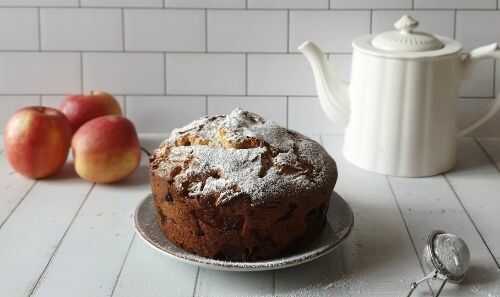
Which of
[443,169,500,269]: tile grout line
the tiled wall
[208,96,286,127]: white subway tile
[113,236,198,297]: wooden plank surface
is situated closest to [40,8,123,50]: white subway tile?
the tiled wall

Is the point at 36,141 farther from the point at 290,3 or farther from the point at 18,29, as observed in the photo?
the point at 290,3

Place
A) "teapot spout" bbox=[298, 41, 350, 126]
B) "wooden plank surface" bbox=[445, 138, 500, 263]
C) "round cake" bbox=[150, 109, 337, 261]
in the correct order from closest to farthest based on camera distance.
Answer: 1. "round cake" bbox=[150, 109, 337, 261]
2. "wooden plank surface" bbox=[445, 138, 500, 263]
3. "teapot spout" bbox=[298, 41, 350, 126]

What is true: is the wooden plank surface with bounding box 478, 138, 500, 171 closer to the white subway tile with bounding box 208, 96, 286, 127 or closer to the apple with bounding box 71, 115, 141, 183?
the white subway tile with bounding box 208, 96, 286, 127

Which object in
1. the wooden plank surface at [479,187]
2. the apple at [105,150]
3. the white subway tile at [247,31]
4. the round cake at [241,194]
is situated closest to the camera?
the round cake at [241,194]

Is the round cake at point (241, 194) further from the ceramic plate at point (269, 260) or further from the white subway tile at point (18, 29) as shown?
the white subway tile at point (18, 29)

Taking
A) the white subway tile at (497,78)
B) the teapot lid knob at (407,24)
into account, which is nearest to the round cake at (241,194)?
the teapot lid knob at (407,24)

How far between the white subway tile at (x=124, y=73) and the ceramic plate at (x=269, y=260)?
0.42m

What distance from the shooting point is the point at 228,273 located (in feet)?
3.66

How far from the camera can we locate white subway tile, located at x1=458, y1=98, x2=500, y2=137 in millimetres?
1644

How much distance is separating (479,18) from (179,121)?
1.99 ft

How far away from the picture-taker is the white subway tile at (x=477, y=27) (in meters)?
1.59

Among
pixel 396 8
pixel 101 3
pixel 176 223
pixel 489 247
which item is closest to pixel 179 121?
pixel 101 3

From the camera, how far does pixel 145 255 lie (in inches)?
45.9

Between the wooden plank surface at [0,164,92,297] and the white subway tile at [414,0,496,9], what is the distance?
2.30 ft
